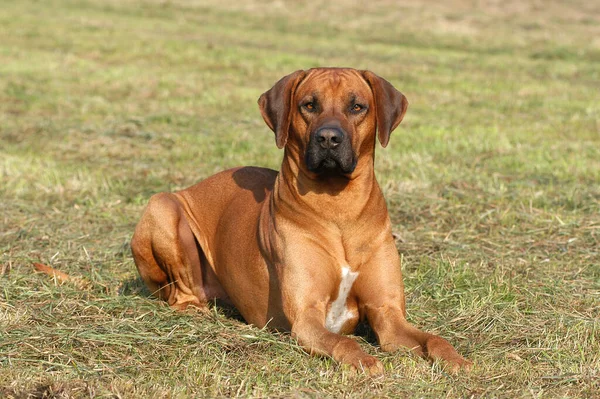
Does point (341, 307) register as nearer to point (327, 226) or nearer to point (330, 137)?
point (327, 226)

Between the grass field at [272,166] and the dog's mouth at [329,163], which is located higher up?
the dog's mouth at [329,163]

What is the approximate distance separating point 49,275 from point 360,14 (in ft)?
Answer: 90.9

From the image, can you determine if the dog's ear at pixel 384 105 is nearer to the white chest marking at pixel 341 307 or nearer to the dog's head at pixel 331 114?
the dog's head at pixel 331 114

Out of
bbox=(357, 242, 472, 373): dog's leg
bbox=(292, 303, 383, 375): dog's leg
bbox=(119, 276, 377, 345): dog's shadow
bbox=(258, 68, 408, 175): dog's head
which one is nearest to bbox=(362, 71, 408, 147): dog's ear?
bbox=(258, 68, 408, 175): dog's head

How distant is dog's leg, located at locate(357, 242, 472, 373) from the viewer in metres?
4.73

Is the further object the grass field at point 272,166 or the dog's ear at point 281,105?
the dog's ear at point 281,105

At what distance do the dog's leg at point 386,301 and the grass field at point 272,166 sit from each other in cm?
12

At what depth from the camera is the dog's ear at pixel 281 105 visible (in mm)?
4984

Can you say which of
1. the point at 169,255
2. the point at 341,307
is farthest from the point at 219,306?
the point at 341,307

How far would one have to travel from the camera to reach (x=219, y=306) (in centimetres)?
598

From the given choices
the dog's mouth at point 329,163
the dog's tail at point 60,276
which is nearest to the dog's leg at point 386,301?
the dog's mouth at point 329,163

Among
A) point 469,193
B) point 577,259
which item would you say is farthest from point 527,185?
point 577,259

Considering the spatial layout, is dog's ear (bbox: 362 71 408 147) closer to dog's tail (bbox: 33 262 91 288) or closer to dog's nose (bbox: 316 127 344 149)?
dog's nose (bbox: 316 127 344 149)

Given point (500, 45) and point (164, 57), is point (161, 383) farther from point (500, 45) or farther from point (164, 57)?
point (500, 45)
